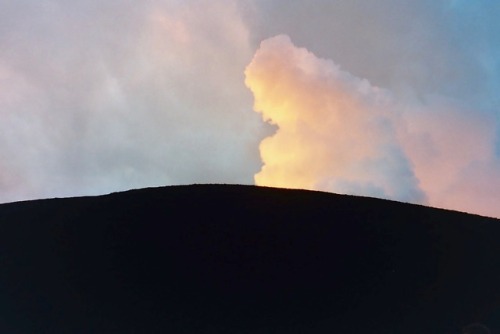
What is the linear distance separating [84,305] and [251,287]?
4.10 metres

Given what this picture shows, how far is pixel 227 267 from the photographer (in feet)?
52.1

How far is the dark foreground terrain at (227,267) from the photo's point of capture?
1595 centimetres

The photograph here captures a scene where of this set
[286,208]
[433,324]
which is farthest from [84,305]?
[433,324]

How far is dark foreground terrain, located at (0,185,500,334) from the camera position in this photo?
52.3 feet

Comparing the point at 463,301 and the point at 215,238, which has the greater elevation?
the point at 215,238

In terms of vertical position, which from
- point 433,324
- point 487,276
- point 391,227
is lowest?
point 433,324

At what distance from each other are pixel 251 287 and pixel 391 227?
377 cm

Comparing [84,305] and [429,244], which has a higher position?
[429,244]

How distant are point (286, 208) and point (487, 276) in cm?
533

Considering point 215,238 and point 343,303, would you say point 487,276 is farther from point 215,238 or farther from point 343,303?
point 215,238

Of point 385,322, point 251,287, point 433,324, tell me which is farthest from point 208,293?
point 433,324

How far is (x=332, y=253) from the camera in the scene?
53.3 feet

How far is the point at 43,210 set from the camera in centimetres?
1598

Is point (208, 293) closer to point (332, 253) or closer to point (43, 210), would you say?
point (332, 253)
